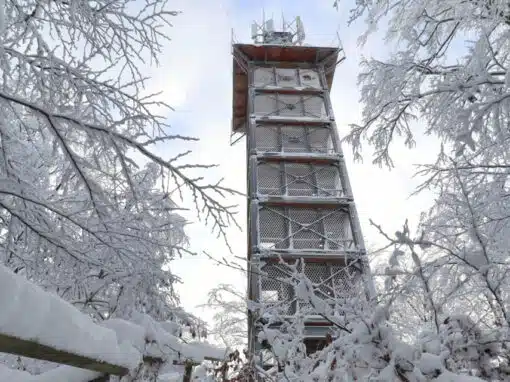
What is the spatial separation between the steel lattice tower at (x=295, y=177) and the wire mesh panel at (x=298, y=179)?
0.04 meters

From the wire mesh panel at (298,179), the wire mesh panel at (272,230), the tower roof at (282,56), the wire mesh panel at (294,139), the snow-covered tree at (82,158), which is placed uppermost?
the tower roof at (282,56)

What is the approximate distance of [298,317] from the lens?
381cm

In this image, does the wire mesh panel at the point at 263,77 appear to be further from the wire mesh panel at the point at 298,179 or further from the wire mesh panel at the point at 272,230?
the wire mesh panel at the point at 272,230

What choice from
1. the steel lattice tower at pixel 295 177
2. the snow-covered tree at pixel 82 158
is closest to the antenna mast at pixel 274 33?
the steel lattice tower at pixel 295 177

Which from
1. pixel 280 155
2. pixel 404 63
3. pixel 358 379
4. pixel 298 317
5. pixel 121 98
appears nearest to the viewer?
pixel 358 379

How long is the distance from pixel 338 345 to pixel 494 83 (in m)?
4.21

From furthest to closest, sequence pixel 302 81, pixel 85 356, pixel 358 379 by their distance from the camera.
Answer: pixel 302 81, pixel 358 379, pixel 85 356

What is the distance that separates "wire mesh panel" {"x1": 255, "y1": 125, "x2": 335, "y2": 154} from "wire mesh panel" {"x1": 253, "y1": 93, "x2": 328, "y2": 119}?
70 centimetres

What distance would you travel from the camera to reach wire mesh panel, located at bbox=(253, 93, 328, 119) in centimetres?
1945

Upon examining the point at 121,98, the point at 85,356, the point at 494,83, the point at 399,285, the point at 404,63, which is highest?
the point at 404,63

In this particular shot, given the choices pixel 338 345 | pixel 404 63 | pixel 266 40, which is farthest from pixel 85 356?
pixel 266 40

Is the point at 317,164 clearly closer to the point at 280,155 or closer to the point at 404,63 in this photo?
the point at 280,155

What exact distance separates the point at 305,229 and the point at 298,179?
2328 mm

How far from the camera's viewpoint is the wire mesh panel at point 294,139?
1808 centimetres
